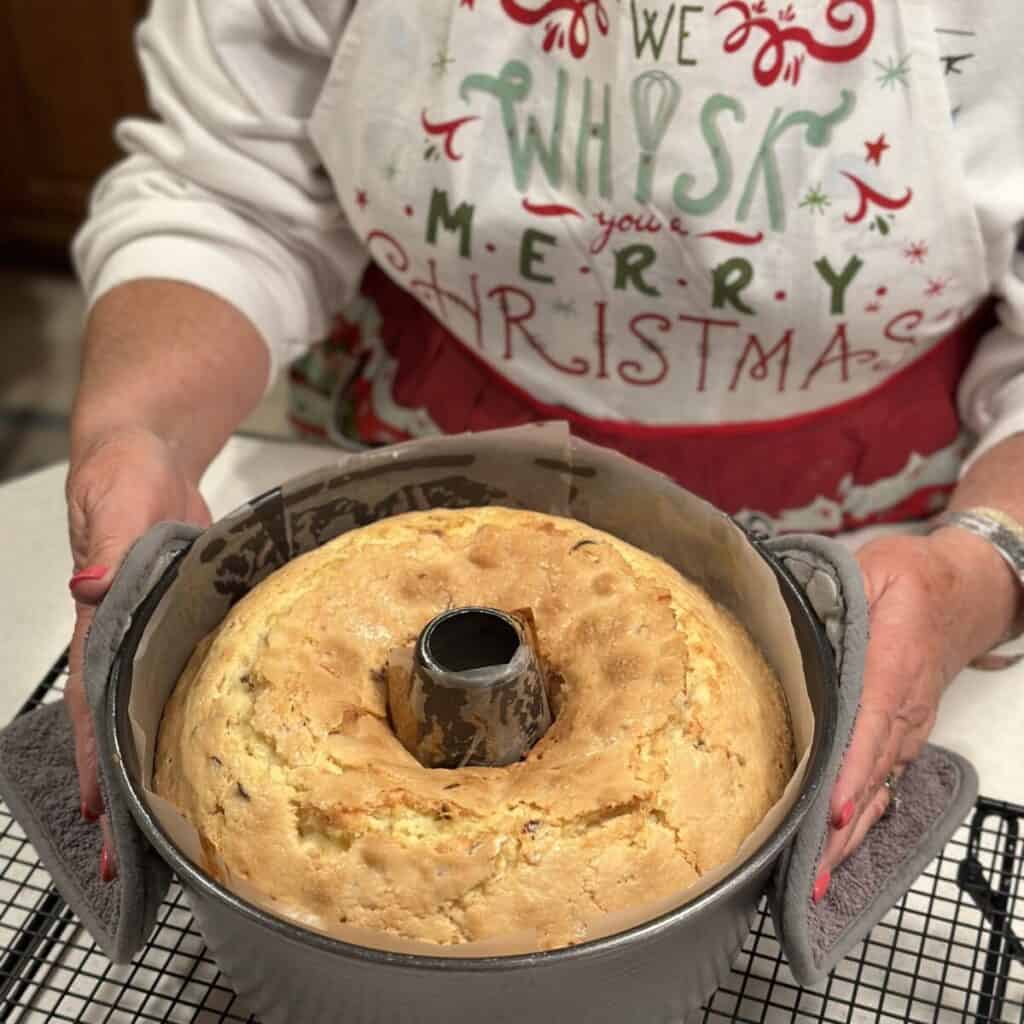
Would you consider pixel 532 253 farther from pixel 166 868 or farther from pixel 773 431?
pixel 166 868

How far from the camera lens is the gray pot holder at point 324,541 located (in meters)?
0.73

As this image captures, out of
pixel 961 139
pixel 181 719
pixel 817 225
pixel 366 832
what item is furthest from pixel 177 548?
pixel 961 139

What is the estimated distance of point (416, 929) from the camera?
646 mm

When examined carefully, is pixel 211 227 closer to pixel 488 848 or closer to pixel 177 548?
pixel 177 548

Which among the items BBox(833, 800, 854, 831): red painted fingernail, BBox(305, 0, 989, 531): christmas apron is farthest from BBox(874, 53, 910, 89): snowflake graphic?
BBox(833, 800, 854, 831): red painted fingernail

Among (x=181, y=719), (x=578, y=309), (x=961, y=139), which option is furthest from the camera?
(x=578, y=309)

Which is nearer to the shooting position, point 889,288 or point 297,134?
point 889,288

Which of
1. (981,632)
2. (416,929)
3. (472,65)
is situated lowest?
(981,632)

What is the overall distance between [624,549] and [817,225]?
0.38m

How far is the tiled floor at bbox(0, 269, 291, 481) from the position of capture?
118 inches

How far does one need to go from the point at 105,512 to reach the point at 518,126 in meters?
0.48

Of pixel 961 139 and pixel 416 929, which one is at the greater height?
pixel 961 139

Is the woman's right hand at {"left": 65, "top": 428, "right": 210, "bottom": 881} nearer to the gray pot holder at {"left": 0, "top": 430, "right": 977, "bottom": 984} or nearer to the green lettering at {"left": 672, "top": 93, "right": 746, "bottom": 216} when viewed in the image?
the gray pot holder at {"left": 0, "top": 430, "right": 977, "bottom": 984}

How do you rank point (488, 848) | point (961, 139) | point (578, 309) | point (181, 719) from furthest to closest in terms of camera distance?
point (578, 309) → point (961, 139) → point (181, 719) → point (488, 848)
